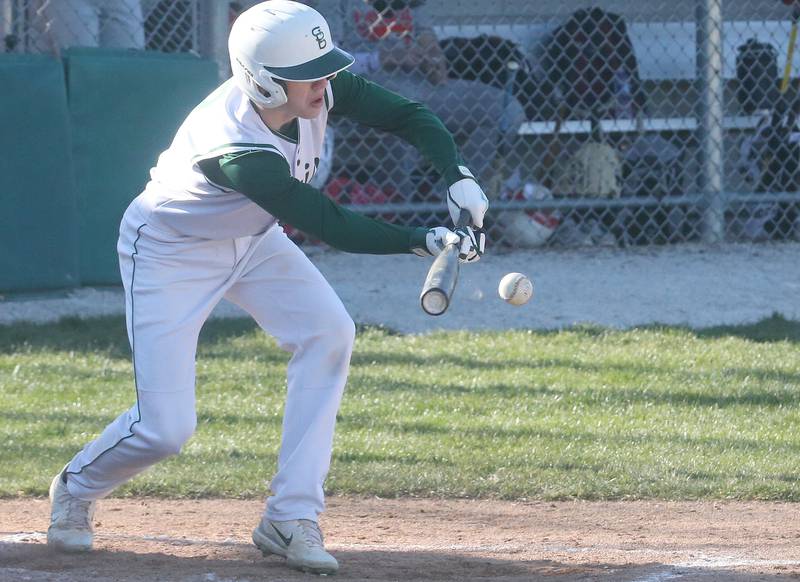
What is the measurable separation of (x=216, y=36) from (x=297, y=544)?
177 inches

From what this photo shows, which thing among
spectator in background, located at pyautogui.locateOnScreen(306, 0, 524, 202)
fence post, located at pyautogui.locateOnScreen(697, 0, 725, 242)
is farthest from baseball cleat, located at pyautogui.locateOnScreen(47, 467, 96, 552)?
fence post, located at pyautogui.locateOnScreen(697, 0, 725, 242)

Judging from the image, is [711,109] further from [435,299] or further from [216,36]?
[435,299]

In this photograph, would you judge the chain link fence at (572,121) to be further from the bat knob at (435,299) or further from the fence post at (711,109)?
the bat knob at (435,299)

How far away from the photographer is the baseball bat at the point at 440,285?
3041mm

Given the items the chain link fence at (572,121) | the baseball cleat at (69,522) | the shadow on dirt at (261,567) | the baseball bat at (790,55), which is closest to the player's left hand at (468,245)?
the shadow on dirt at (261,567)

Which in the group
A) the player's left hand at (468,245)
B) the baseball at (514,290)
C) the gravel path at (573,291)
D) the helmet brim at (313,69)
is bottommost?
the gravel path at (573,291)

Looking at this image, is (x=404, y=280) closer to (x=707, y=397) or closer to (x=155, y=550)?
(x=707, y=397)

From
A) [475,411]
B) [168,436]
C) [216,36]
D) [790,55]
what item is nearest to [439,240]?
[168,436]

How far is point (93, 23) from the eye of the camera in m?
7.51

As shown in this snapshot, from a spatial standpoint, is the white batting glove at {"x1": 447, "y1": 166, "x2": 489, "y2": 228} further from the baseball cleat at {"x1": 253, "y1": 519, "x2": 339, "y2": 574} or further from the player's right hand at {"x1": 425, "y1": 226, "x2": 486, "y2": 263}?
the baseball cleat at {"x1": 253, "y1": 519, "x2": 339, "y2": 574}

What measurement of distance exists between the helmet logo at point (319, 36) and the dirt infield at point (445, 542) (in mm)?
1425

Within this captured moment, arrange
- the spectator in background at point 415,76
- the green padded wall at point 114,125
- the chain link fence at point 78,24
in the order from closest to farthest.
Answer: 1. the green padded wall at point 114,125
2. the chain link fence at point 78,24
3. the spectator in background at point 415,76

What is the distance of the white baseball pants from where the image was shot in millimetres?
3539

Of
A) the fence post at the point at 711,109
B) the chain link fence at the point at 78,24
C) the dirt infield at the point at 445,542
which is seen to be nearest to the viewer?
the dirt infield at the point at 445,542
